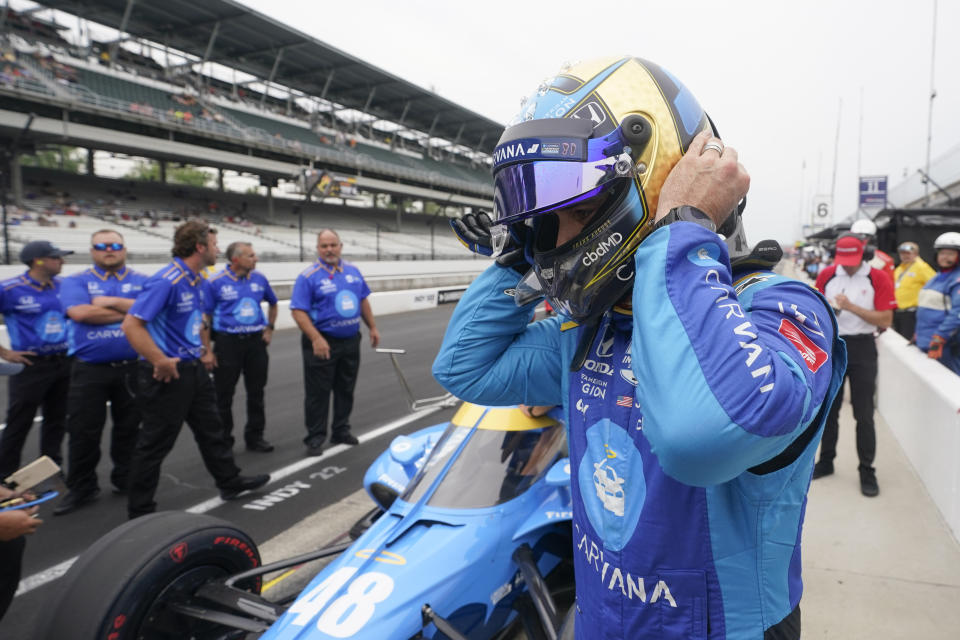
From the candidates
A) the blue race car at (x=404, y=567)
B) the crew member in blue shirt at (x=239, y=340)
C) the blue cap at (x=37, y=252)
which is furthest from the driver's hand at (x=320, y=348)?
the blue race car at (x=404, y=567)

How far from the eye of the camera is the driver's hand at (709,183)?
0.98 metres

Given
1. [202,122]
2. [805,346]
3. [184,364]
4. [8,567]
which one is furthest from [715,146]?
[202,122]

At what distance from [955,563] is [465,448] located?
8.91 feet

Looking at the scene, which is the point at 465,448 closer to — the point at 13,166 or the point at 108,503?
the point at 108,503

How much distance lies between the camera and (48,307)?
15.0 ft

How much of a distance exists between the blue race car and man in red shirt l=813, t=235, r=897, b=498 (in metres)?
2.58

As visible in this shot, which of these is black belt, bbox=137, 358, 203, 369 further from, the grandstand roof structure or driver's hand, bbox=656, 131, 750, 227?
the grandstand roof structure

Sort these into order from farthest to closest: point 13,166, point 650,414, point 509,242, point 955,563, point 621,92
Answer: point 13,166 → point 955,563 → point 509,242 → point 621,92 → point 650,414

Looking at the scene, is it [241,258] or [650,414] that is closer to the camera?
[650,414]

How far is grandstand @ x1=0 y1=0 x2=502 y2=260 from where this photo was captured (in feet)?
70.2

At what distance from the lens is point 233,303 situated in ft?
17.4

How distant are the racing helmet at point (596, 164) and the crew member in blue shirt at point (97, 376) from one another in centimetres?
389

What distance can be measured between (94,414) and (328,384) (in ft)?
5.89

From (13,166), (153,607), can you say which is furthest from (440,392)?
(13,166)
